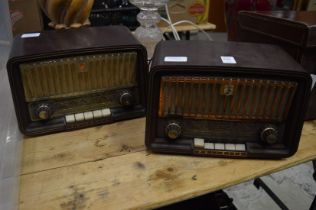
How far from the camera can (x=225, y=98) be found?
0.64 metres

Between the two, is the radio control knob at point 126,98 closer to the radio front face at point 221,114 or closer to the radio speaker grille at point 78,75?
the radio speaker grille at point 78,75

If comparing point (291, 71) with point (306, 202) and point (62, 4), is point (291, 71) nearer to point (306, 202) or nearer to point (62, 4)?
point (62, 4)

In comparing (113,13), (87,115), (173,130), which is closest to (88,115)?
(87,115)

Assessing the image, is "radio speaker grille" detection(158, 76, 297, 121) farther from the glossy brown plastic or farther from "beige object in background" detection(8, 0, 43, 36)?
"beige object in background" detection(8, 0, 43, 36)

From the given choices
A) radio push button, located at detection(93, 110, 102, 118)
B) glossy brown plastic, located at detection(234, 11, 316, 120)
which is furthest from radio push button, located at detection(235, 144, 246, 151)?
radio push button, located at detection(93, 110, 102, 118)

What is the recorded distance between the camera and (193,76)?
2.02 feet

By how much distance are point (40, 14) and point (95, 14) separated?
299 millimetres

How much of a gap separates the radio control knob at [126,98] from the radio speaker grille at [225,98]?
0.44 ft

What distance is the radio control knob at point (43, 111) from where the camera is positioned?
695 millimetres

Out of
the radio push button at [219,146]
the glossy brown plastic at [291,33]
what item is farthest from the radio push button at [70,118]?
the glossy brown plastic at [291,33]

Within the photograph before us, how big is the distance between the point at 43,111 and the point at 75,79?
11 cm

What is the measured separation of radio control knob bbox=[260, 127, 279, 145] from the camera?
65 centimetres

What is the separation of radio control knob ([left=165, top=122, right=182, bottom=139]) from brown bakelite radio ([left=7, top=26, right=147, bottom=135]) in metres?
0.15

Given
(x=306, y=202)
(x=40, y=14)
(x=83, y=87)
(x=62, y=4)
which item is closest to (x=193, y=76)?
(x=83, y=87)
